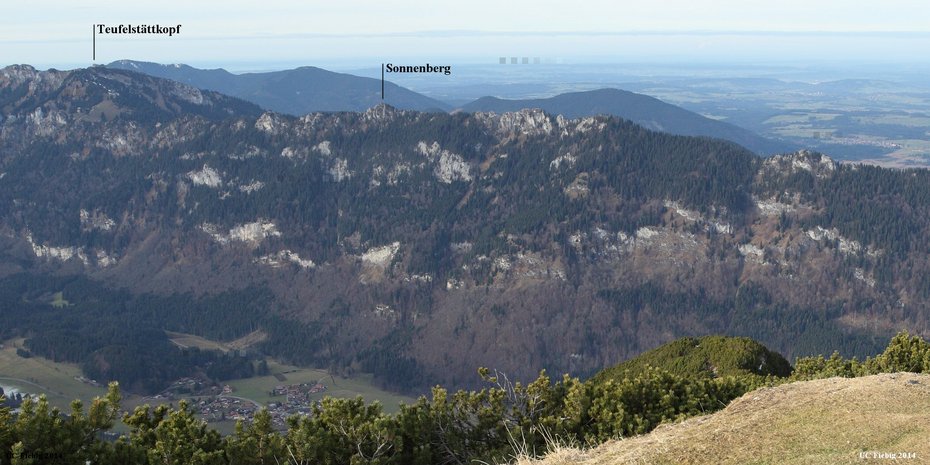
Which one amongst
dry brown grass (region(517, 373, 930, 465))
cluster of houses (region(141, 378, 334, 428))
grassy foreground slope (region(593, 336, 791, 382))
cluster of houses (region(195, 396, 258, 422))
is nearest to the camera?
dry brown grass (region(517, 373, 930, 465))

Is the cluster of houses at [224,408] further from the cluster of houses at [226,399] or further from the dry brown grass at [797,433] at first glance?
the dry brown grass at [797,433]

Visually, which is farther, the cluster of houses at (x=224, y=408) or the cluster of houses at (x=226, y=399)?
the cluster of houses at (x=226, y=399)

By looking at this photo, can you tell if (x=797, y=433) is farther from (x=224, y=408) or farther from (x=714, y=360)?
(x=224, y=408)

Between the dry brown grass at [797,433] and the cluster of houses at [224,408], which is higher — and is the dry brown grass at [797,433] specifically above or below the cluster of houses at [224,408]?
above

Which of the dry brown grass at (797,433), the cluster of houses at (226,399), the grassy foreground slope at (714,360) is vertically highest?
the dry brown grass at (797,433)

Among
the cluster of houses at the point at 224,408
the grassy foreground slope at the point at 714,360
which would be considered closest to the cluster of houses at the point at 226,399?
the cluster of houses at the point at 224,408

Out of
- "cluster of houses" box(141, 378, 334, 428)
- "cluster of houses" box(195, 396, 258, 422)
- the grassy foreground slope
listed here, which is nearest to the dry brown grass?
the grassy foreground slope

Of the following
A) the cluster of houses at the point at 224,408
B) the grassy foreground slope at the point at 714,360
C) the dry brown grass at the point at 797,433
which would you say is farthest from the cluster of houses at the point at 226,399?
the dry brown grass at the point at 797,433

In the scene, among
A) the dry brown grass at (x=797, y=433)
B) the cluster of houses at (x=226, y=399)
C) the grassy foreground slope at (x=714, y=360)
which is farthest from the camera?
the cluster of houses at (x=226, y=399)

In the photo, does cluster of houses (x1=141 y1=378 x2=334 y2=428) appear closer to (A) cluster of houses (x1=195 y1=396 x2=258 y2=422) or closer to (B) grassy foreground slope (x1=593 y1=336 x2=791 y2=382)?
(A) cluster of houses (x1=195 y1=396 x2=258 y2=422)

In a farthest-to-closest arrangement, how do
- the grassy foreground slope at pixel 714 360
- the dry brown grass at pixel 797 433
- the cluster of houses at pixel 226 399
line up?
1. the cluster of houses at pixel 226 399
2. the grassy foreground slope at pixel 714 360
3. the dry brown grass at pixel 797 433
